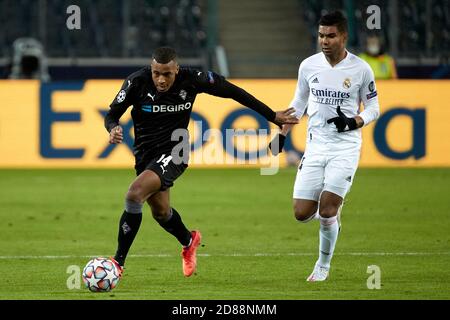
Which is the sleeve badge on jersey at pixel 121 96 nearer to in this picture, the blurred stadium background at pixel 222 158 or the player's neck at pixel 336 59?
the blurred stadium background at pixel 222 158

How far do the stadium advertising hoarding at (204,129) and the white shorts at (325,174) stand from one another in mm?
9659

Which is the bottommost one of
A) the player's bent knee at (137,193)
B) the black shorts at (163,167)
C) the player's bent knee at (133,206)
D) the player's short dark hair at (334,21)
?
the player's bent knee at (133,206)

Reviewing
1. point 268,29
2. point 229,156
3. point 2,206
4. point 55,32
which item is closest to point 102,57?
point 55,32

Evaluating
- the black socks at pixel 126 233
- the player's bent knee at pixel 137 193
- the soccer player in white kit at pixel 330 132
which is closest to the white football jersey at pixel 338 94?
the soccer player in white kit at pixel 330 132

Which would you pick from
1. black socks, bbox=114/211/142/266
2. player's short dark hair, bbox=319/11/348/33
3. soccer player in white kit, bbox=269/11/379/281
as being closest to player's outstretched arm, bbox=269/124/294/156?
soccer player in white kit, bbox=269/11/379/281

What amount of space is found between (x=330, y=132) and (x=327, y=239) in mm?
880

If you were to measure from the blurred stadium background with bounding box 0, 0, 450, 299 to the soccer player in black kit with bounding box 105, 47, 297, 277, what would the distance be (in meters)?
0.51

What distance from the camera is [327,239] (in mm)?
9781

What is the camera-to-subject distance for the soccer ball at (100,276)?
8930 mm

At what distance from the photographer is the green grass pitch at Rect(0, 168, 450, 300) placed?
926 centimetres

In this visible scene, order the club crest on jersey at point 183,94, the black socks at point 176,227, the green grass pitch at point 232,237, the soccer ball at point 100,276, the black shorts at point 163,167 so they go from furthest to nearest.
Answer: the black socks at point 176,227
the club crest on jersey at point 183,94
the black shorts at point 163,167
the green grass pitch at point 232,237
the soccer ball at point 100,276

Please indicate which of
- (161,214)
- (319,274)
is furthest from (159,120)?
(319,274)

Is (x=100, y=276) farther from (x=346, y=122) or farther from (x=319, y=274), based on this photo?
(x=346, y=122)

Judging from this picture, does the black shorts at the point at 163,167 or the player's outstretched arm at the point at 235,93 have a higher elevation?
the player's outstretched arm at the point at 235,93
